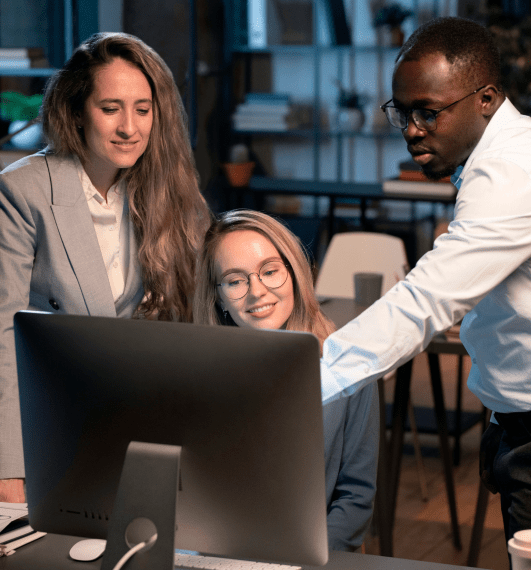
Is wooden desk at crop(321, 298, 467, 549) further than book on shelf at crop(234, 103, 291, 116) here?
No

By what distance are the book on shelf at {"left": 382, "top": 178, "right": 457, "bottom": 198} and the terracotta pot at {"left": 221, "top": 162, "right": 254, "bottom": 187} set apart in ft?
3.94

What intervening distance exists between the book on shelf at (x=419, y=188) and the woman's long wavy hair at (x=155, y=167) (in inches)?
121

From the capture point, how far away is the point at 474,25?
1.45m

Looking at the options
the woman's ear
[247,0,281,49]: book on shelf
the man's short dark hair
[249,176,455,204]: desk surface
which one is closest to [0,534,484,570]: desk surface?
the man's short dark hair

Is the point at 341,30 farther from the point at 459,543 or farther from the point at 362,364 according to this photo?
the point at 362,364

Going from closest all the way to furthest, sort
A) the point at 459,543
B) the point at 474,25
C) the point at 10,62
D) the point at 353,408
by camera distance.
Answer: the point at 474,25, the point at 353,408, the point at 459,543, the point at 10,62

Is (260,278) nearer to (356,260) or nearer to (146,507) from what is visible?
(146,507)

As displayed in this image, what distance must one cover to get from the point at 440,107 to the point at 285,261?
1.73 ft

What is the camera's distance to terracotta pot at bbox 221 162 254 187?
18.6 feet

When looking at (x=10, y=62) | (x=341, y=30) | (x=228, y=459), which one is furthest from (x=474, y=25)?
(x=341, y=30)

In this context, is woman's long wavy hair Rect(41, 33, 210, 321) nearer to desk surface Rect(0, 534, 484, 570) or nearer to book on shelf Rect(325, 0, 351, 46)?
desk surface Rect(0, 534, 484, 570)

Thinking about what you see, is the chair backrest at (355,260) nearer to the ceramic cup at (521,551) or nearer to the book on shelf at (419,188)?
the book on shelf at (419,188)

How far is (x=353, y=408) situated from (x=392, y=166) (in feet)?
14.3

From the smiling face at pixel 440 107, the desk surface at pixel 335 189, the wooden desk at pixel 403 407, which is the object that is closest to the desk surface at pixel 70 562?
the smiling face at pixel 440 107
